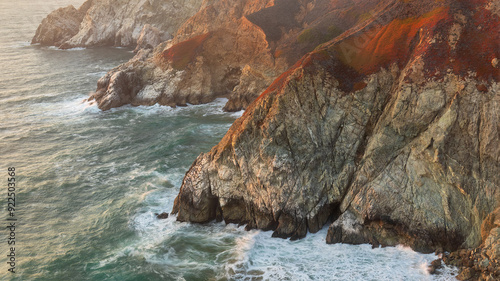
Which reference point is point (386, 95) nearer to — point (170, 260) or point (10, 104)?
point (170, 260)

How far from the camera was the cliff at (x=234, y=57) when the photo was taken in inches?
2375

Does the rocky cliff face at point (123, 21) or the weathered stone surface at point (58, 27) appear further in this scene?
the weathered stone surface at point (58, 27)

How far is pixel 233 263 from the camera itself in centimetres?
2728

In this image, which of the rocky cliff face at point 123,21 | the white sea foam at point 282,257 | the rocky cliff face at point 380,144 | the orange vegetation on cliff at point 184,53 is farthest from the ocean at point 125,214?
the rocky cliff face at point 123,21

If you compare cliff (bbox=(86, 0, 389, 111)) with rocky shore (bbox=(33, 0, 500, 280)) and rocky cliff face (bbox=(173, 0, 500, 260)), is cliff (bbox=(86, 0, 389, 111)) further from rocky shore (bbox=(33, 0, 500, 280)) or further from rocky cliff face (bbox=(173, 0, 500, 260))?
rocky cliff face (bbox=(173, 0, 500, 260))

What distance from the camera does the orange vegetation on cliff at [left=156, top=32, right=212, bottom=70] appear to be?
219ft

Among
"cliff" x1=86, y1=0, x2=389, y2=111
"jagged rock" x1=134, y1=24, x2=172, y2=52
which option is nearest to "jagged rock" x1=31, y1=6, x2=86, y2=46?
"jagged rock" x1=134, y1=24, x2=172, y2=52

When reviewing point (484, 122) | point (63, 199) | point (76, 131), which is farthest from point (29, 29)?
point (484, 122)

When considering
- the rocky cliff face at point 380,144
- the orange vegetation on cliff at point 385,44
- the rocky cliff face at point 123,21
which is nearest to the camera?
the rocky cliff face at point 380,144

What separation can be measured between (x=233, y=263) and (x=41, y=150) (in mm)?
36167

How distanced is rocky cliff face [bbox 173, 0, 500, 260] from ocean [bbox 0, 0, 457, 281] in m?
2.11

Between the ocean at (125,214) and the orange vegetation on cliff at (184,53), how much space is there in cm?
891

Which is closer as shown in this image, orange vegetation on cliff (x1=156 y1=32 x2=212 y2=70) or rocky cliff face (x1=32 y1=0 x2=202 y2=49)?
orange vegetation on cliff (x1=156 y1=32 x2=212 y2=70)

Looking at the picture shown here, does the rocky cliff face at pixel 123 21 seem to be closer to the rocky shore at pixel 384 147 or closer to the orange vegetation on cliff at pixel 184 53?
the orange vegetation on cliff at pixel 184 53
